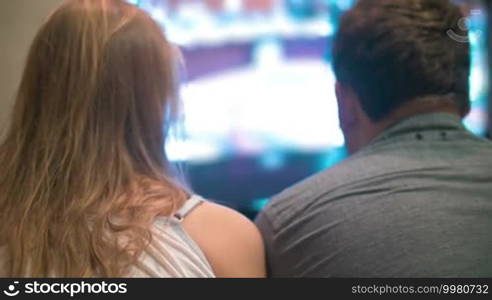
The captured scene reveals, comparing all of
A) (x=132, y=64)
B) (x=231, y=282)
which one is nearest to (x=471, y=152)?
(x=231, y=282)

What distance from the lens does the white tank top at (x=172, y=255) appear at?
2.97 feet

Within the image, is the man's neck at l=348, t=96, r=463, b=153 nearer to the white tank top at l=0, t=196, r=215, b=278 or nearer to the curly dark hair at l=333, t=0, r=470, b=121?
the curly dark hair at l=333, t=0, r=470, b=121

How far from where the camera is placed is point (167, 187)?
965 millimetres

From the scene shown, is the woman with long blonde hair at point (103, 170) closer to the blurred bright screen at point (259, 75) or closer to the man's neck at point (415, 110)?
the man's neck at point (415, 110)

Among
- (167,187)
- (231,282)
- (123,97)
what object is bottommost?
(231,282)

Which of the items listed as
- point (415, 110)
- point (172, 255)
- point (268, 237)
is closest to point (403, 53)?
point (415, 110)

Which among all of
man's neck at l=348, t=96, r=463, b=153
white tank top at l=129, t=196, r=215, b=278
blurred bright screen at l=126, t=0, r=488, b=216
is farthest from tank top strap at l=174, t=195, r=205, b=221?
blurred bright screen at l=126, t=0, r=488, b=216

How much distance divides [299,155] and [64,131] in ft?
2.84

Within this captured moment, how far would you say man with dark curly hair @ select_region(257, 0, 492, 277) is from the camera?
0.92m

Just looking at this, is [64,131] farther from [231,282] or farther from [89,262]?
[231,282]

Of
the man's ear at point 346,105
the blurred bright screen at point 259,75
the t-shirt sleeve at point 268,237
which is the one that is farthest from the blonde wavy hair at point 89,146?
the blurred bright screen at point 259,75

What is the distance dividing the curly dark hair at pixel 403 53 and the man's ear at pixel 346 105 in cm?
3

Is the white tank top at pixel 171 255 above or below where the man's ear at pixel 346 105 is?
below

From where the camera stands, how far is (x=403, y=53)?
→ 1009 millimetres
